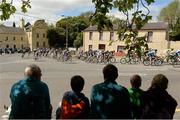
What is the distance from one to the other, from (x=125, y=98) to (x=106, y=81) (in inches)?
13.5

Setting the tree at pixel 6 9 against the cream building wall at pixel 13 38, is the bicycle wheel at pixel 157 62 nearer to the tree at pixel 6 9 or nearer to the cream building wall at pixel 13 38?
the tree at pixel 6 9

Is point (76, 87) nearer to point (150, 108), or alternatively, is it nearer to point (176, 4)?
point (150, 108)

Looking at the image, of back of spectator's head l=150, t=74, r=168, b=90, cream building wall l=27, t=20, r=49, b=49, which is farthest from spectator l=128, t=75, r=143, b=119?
cream building wall l=27, t=20, r=49, b=49

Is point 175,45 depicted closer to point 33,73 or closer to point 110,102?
point 33,73

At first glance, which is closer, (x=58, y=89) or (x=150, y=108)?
(x=150, y=108)

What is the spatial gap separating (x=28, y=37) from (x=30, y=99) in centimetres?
12724

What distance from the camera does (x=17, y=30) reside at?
432ft

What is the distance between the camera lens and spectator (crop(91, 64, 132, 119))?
5.67 meters

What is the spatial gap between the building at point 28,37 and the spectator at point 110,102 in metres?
123

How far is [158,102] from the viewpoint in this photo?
5.79m

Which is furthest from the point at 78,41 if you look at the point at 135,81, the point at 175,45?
the point at 135,81

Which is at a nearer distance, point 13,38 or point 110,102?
point 110,102

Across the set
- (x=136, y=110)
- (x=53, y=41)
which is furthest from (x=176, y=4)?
(x=136, y=110)

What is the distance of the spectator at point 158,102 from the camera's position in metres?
5.76
